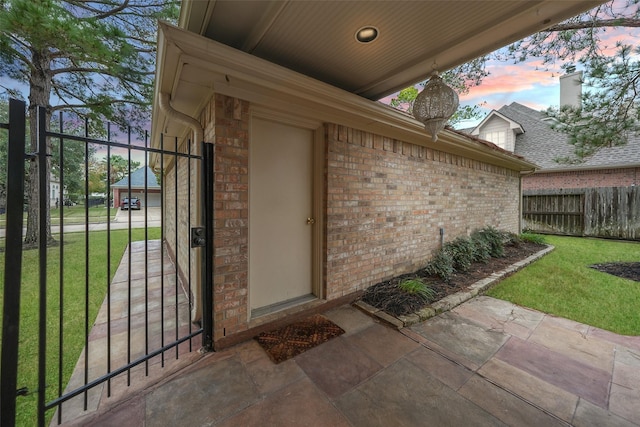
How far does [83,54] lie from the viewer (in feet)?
14.2

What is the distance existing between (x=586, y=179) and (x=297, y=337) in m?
13.0

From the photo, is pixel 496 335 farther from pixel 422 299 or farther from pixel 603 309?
pixel 603 309

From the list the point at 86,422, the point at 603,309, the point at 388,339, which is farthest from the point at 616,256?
the point at 86,422

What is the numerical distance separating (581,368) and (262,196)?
324 cm

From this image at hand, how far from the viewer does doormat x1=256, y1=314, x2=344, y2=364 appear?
7.14 ft

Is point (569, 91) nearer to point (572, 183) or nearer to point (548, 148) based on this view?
point (548, 148)

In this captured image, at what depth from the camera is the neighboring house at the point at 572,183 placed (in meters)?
7.53

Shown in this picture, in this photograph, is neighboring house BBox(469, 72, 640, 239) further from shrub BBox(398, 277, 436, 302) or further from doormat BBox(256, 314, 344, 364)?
doormat BBox(256, 314, 344, 364)

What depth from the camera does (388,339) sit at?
239 centimetres

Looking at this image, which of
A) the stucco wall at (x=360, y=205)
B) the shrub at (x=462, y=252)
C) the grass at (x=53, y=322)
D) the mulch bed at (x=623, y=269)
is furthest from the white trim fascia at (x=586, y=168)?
the grass at (x=53, y=322)

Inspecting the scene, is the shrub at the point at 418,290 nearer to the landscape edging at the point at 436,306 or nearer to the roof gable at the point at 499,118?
the landscape edging at the point at 436,306

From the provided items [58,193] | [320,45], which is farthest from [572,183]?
[58,193]

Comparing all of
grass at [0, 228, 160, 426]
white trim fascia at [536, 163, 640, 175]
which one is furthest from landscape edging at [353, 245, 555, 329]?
white trim fascia at [536, 163, 640, 175]

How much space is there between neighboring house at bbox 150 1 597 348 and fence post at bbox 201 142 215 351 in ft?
0.15
